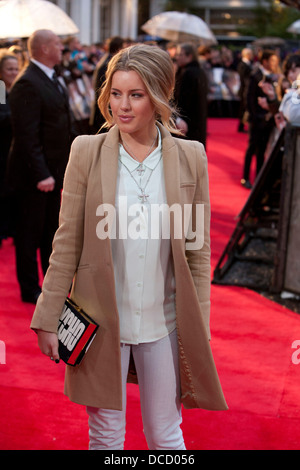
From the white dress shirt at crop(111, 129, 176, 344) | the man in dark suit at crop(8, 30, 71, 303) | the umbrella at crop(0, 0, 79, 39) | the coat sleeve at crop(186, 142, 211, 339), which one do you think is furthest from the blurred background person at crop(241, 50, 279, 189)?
the white dress shirt at crop(111, 129, 176, 344)

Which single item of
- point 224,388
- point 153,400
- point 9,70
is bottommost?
point 224,388

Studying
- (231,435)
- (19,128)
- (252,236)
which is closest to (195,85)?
(252,236)

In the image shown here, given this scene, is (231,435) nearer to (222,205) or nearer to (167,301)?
(167,301)

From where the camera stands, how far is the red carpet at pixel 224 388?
11.3ft

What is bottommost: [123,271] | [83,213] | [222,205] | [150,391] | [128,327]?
[222,205]

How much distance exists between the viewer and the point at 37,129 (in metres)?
5.11

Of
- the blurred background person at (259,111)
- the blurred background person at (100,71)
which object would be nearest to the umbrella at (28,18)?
the blurred background person at (100,71)

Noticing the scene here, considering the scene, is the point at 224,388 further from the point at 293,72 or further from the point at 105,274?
the point at 293,72

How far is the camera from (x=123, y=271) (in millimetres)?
2461

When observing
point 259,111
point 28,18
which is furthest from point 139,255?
point 259,111

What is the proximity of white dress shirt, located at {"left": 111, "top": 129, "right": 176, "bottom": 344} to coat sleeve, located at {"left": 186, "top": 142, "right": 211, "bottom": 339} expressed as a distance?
11 centimetres

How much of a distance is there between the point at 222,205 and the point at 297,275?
3570 millimetres

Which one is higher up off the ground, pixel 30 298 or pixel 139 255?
pixel 139 255

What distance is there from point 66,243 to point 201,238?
48 centimetres
